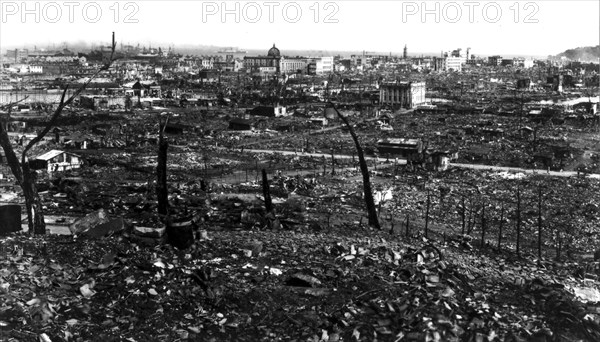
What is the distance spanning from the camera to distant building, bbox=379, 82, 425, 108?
184 ft

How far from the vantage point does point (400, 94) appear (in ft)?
185

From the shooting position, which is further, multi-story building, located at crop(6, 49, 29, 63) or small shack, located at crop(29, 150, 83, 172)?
multi-story building, located at crop(6, 49, 29, 63)

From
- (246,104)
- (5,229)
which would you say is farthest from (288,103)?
(5,229)

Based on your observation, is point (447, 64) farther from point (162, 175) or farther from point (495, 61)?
point (162, 175)

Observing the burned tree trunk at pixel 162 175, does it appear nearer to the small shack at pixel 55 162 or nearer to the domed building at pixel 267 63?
the small shack at pixel 55 162

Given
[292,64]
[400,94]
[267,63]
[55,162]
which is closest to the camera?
[55,162]

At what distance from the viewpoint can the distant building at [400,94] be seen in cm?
5612

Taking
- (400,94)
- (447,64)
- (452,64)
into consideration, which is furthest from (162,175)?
(452,64)

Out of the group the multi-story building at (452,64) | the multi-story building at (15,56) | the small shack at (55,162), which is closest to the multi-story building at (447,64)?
the multi-story building at (452,64)

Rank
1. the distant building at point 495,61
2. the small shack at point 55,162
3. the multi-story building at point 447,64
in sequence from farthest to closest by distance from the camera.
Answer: the distant building at point 495,61
the multi-story building at point 447,64
the small shack at point 55,162

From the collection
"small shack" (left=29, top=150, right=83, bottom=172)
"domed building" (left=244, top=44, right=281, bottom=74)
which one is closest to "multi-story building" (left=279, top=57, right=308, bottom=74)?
"domed building" (left=244, top=44, right=281, bottom=74)

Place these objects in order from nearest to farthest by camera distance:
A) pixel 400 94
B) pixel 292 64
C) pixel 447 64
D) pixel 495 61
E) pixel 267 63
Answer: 1. pixel 400 94
2. pixel 267 63
3. pixel 292 64
4. pixel 447 64
5. pixel 495 61

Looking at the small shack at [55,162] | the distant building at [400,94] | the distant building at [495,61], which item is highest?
the distant building at [495,61]

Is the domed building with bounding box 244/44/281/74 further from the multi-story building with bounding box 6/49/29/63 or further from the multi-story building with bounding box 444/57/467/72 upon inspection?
the multi-story building with bounding box 6/49/29/63
